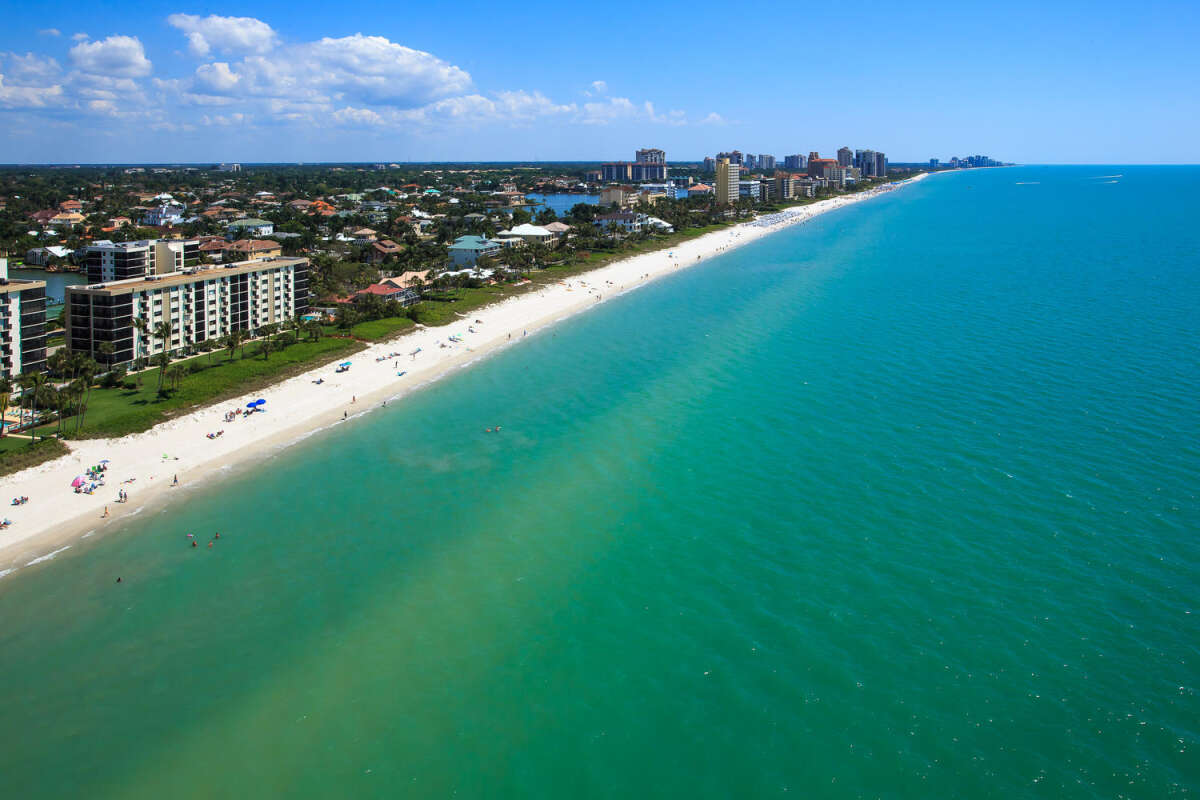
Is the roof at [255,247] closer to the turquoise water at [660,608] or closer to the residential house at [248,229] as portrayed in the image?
the residential house at [248,229]

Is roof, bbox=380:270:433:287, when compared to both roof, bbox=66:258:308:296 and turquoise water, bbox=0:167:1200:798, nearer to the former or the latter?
roof, bbox=66:258:308:296

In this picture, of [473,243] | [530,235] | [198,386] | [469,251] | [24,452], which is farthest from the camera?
[530,235]

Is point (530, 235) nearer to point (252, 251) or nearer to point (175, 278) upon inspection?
point (252, 251)

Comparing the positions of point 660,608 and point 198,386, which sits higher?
point 198,386

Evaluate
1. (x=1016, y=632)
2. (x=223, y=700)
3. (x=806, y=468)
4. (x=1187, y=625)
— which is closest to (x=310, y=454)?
(x=223, y=700)

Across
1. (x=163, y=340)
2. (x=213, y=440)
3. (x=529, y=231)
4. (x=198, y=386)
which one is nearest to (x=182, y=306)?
(x=163, y=340)

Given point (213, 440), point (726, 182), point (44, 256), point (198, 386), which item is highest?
point (726, 182)
